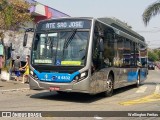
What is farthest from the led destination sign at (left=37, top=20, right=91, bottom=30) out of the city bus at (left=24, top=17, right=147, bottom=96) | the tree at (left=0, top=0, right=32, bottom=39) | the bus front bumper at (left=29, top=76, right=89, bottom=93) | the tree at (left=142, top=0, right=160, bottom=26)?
the tree at (left=142, top=0, right=160, bottom=26)

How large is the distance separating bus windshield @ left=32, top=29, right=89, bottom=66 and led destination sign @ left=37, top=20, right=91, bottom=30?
20 centimetres

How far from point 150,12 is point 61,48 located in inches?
509

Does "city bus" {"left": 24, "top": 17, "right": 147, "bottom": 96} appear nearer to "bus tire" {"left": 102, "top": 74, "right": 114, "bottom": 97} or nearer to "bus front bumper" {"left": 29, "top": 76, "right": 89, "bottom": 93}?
"bus front bumper" {"left": 29, "top": 76, "right": 89, "bottom": 93}

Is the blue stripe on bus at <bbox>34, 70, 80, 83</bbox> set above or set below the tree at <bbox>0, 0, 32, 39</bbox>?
below

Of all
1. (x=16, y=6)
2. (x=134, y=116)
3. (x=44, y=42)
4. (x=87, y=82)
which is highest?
(x=16, y=6)

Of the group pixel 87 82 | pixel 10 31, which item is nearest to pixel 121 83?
pixel 87 82

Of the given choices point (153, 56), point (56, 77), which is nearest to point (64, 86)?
point (56, 77)

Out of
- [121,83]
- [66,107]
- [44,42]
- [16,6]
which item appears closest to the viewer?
[66,107]

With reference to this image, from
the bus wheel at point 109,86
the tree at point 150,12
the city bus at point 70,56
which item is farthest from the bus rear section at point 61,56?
the tree at point 150,12

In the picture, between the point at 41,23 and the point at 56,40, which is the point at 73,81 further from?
the point at 41,23

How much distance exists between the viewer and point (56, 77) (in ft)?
40.4

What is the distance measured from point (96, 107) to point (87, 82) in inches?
41.5

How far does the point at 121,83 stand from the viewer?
650 inches

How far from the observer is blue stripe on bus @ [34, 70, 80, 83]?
12086 mm
